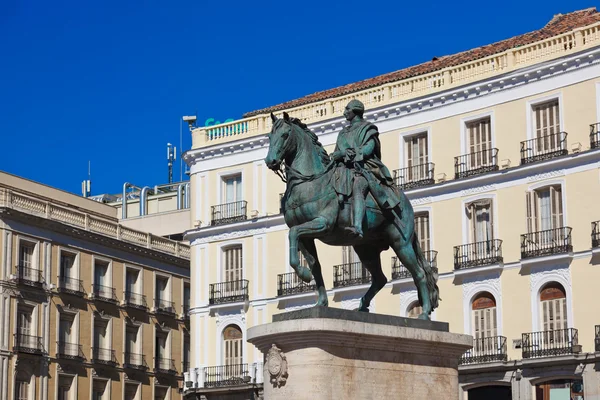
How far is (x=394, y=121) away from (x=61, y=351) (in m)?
20.6

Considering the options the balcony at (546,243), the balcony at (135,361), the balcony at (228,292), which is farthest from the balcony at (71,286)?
the balcony at (546,243)

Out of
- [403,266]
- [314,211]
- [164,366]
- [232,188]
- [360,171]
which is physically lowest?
[314,211]

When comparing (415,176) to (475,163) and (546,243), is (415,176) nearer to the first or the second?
(475,163)

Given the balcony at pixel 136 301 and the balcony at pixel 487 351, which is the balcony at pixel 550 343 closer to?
the balcony at pixel 487 351

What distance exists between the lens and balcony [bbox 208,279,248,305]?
52.2m

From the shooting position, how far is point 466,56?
5225 centimetres

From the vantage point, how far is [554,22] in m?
52.6

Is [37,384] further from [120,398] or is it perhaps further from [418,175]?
[418,175]

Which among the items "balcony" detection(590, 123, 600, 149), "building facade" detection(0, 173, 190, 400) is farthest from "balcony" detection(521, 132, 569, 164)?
"building facade" detection(0, 173, 190, 400)

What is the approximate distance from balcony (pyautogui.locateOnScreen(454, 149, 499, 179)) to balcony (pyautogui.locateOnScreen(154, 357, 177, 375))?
2509 cm

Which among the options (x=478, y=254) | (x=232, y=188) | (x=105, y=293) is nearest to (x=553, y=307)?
(x=478, y=254)

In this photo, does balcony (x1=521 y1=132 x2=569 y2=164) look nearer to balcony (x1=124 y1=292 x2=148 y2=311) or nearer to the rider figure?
the rider figure

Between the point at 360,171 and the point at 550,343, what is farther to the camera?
the point at 550,343

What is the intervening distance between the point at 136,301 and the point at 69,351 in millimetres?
5895
